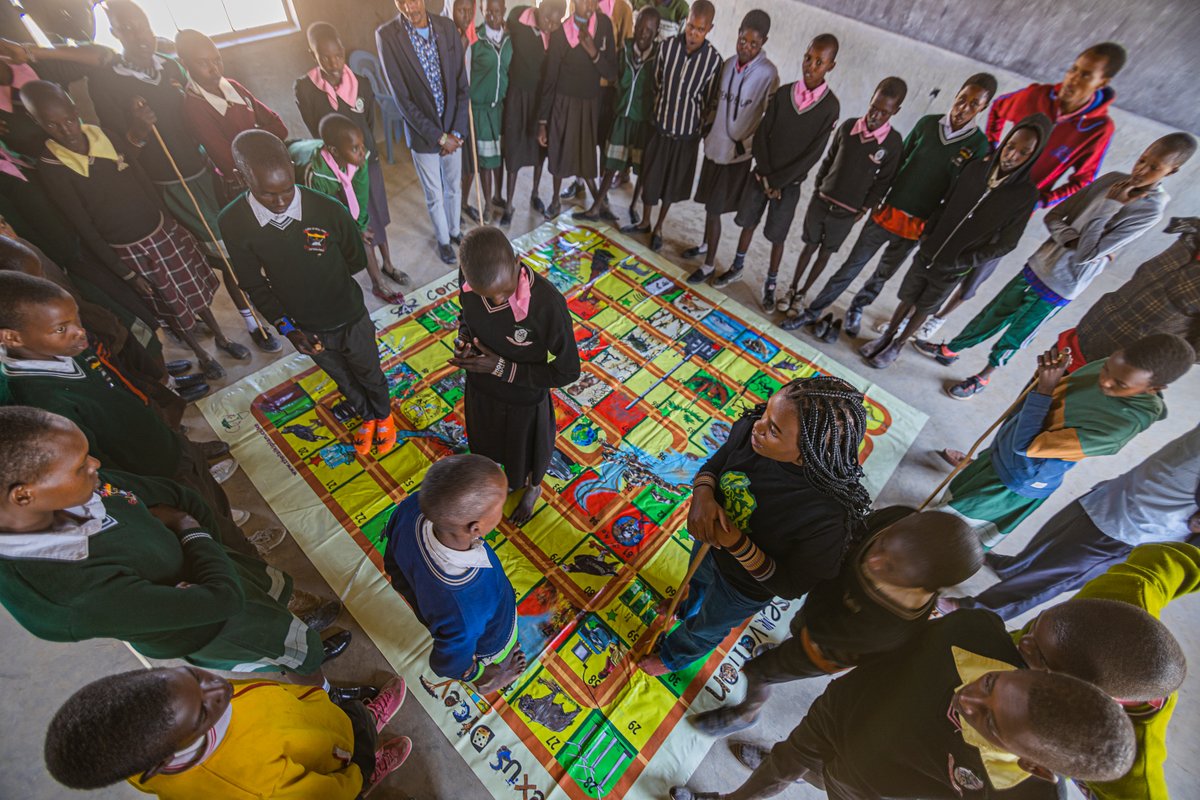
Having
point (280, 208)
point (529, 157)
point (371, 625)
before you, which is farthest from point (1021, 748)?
point (529, 157)

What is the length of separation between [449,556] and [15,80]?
342 centimetres

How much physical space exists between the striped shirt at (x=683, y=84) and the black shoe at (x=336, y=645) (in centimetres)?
434

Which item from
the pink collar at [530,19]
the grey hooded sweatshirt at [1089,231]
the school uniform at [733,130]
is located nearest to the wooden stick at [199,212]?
the pink collar at [530,19]

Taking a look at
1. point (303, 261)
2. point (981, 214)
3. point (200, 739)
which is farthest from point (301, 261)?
point (981, 214)

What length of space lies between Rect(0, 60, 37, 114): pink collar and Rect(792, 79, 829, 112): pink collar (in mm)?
4403

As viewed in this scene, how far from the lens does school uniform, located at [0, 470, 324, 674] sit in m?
1.33

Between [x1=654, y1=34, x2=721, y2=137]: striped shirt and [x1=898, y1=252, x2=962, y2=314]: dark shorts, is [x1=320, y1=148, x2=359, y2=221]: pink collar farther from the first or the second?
[x1=898, y1=252, x2=962, y2=314]: dark shorts

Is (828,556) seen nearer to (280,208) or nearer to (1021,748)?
(1021,748)

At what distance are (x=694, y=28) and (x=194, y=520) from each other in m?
4.27

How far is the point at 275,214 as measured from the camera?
7.82 ft

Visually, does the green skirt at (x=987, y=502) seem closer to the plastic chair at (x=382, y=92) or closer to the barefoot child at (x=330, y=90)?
the barefoot child at (x=330, y=90)

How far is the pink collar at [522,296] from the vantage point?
210cm

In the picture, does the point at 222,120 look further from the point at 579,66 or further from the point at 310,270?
the point at 579,66

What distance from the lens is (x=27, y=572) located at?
4.29 feet
